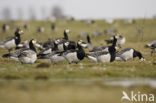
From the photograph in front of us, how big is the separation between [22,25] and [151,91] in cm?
6724

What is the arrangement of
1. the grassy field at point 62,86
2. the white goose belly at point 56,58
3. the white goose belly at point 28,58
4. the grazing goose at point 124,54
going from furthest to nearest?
the grazing goose at point 124,54 → the white goose belly at point 56,58 → the white goose belly at point 28,58 → the grassy field at point 62,86

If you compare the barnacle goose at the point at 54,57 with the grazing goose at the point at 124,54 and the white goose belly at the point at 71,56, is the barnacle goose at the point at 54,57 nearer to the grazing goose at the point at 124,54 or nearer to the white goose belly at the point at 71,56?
the white goose belly at the point at 71,56

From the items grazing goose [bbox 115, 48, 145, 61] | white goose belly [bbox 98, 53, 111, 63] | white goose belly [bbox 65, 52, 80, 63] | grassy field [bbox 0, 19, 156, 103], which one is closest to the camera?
grassy field [bbox 0, 19, 156, 103]

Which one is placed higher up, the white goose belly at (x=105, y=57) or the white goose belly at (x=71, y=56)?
the white goose belly at (x=71, y=56)

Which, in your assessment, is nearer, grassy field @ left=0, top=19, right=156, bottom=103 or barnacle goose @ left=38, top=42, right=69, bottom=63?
grassy field @ left=0, top=19, right=156, bottom=103

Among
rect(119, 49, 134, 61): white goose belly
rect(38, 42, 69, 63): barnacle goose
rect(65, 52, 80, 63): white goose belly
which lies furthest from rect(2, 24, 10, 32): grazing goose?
rect(65, 52, 80, 63): white goose belly

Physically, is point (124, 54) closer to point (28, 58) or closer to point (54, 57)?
point (54, 57)

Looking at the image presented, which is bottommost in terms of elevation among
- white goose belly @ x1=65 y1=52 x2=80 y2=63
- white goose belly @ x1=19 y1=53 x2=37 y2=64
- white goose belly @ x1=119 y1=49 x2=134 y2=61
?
white goose belly @ x1=119 y1=49 x2=134 y2=61

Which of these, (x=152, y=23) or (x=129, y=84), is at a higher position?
(x=129, y=84)

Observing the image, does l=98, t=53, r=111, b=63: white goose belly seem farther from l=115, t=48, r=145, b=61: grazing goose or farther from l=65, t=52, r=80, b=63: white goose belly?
l=115, t=48, r=145, b=61: grazing goose

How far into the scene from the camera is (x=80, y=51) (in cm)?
3034

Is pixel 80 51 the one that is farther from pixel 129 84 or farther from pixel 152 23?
pixel 152 23

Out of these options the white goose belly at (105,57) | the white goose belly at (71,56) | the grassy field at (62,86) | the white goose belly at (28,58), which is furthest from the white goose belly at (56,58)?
→ the grassy field at (62,86)

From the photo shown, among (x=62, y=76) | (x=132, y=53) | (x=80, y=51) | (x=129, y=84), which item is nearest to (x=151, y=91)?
(x=129, y=84)
